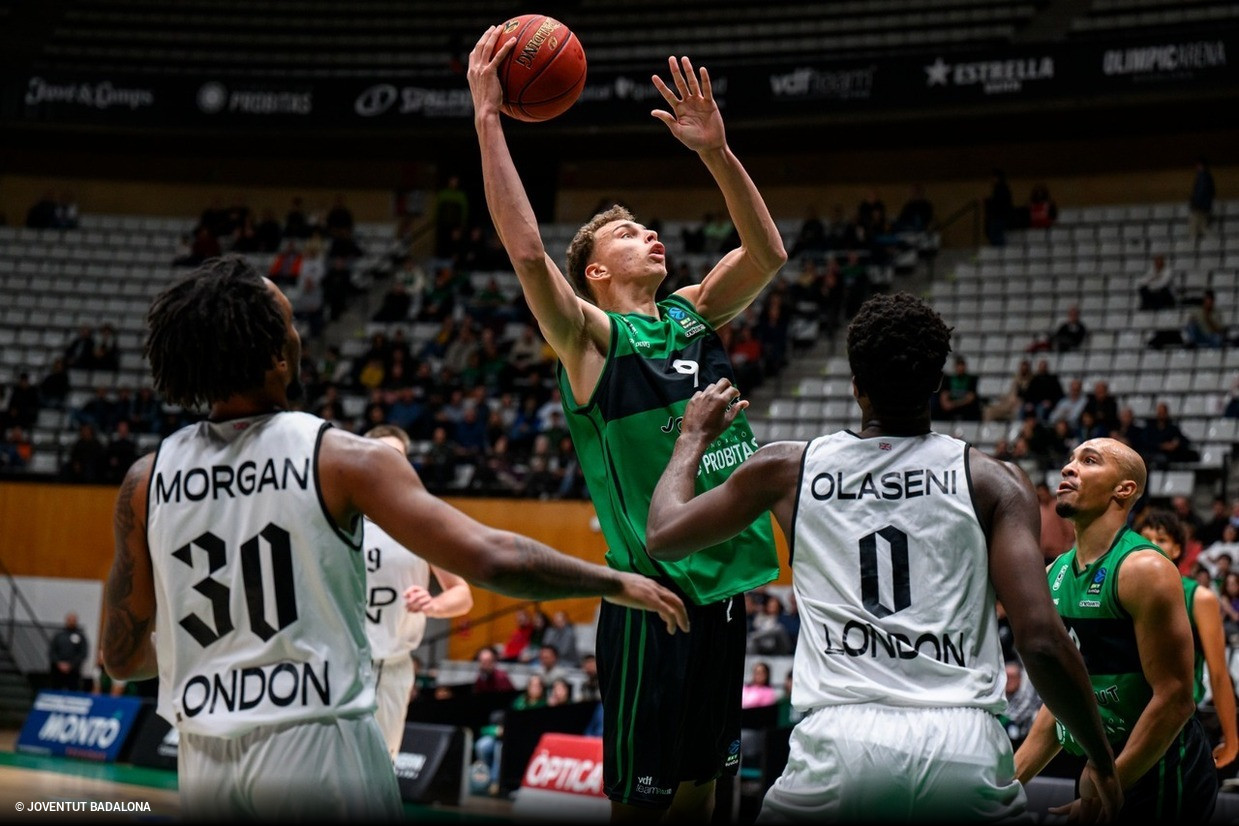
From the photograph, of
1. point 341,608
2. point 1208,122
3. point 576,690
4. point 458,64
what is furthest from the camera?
point 458,64

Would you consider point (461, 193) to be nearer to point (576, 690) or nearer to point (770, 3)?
point (770, 3)

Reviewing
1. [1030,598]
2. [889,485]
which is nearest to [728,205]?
[889,485]

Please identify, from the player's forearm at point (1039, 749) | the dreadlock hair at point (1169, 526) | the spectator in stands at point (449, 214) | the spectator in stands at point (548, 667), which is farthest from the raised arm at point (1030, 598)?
the spectator in stands at point (449, 214)

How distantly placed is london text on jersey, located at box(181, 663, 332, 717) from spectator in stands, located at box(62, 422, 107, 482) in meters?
17.3

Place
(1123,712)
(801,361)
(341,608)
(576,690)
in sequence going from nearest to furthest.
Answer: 1. (341,608)
2. (1123,712)
3. (576,690)
4. (801,361)

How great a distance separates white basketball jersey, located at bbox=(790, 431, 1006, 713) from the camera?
331 centimetres

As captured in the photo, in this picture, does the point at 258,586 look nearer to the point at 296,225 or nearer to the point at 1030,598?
the point at 1030,598

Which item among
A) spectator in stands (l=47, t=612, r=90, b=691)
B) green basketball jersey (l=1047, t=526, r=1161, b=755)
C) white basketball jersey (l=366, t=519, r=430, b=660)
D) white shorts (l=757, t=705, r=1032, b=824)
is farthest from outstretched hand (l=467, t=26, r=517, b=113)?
spectator in stands (l=47, t=612, r=90, b=691)

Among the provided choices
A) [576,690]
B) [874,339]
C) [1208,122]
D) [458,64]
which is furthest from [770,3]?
[874,339]

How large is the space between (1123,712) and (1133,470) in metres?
0.89

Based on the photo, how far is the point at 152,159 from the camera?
89.5 feet

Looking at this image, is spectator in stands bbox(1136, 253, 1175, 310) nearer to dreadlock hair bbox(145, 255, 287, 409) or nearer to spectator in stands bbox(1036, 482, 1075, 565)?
spectator in stands bbox(1036, 482, 1075, 565)

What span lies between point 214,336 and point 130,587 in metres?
0.64

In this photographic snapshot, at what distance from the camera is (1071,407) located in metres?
16.1
